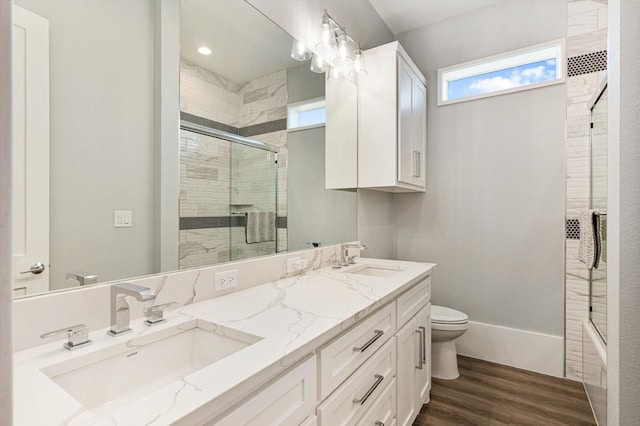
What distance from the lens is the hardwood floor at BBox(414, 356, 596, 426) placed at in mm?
1939

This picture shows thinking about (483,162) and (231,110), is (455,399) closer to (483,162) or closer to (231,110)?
(483,162)

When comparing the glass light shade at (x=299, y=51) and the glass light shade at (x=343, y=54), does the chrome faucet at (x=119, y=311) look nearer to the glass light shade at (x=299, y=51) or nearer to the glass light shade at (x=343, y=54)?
the glass light shade at (x=299, y=51)

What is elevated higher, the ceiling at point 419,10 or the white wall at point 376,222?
the ceiling at point 419,10

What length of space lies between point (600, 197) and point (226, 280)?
2.25 meters

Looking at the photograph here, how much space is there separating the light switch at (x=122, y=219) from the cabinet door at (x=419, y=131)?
2081 mm

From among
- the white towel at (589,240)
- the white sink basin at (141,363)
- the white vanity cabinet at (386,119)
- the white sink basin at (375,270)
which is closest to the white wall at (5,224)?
the white sink basin at (141,363)

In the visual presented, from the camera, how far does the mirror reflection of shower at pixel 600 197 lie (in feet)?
6.06

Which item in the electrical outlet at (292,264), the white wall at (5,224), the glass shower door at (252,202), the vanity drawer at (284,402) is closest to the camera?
the white wall at (5,224)

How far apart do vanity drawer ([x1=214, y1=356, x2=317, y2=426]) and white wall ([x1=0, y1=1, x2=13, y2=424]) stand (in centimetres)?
39

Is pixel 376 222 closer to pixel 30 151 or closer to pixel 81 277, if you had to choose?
pixel 81 277

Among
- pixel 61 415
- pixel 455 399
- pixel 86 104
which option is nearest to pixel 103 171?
pixel 86 104

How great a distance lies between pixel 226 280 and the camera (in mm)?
1383

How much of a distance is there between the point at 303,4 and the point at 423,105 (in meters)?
1.38

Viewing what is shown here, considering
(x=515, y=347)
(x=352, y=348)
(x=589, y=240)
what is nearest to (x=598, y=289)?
(x=589, y=240)
